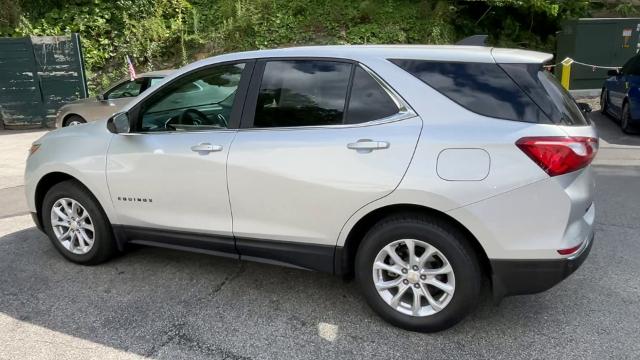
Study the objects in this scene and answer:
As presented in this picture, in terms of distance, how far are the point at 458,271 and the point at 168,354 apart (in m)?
1.75

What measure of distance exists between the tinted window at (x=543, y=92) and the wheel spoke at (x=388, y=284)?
1282 millimetres

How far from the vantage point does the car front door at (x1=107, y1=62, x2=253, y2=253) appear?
3.62 metres

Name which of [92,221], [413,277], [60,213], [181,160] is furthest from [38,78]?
[413,277]

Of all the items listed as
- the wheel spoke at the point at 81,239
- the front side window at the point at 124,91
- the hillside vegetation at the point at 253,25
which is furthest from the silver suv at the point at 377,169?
the hillside vegetation at the point at 253,25

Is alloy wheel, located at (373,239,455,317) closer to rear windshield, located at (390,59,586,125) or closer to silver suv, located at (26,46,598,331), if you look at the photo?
silver suv, located at (26,46,598,331)

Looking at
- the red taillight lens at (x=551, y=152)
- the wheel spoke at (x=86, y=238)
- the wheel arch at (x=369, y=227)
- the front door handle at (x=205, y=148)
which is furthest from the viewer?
the wheel spoke at (x=86, y=238)

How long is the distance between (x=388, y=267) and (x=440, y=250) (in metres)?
0.35

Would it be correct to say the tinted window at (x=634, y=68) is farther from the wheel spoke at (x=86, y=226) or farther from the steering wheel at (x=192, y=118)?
the wheel spoke at (x=86, y=226)

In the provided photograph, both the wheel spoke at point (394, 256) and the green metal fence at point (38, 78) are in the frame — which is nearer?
the wheel spoke at point (394, 256)

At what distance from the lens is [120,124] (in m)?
3.99

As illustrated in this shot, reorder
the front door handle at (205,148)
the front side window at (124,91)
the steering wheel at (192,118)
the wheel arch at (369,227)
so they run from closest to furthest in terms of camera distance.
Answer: the wheel arch at (369,227) → the front door handle at (205,148) → the steering wheel at (192,118) → the front side window at (124,91)

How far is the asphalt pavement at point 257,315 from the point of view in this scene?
10.2 feet

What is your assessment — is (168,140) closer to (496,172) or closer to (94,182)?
(94,182)

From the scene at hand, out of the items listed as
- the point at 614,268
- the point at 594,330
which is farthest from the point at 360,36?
the point at 594,330
